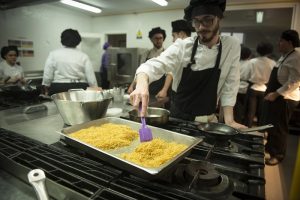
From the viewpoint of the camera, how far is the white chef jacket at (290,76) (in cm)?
284

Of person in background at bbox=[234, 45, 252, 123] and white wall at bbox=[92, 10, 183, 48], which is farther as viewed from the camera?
white wall at bbox=[92, 10, 183, 48]

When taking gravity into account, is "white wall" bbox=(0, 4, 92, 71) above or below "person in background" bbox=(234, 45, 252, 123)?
above

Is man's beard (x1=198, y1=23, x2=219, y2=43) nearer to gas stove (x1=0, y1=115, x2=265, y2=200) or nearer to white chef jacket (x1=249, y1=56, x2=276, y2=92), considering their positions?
gas stove (x1=0, y1=115, x2=265, y2=200)

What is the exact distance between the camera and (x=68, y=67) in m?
2.53

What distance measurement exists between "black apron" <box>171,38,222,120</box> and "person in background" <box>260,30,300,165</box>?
73.9 inches

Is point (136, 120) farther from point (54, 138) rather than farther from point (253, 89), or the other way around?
point (253, 89)

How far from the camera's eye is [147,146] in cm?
88

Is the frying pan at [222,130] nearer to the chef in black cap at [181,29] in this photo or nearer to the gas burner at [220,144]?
the gas burner at [220,144]

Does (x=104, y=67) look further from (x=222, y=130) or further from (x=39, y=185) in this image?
(x=39, y=185)

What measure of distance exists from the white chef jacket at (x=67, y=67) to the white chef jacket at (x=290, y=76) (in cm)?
244

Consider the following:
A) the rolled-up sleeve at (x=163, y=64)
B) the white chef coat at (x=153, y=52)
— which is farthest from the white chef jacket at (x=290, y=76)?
the rolled-up sleeve at (x=163, y=64)

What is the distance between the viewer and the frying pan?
1038 millimetres

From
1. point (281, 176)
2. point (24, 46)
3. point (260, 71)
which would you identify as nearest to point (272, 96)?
point (281, 176)

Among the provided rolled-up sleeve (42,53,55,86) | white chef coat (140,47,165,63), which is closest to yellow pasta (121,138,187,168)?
rolled-up sleeve (42,53,55,86)
